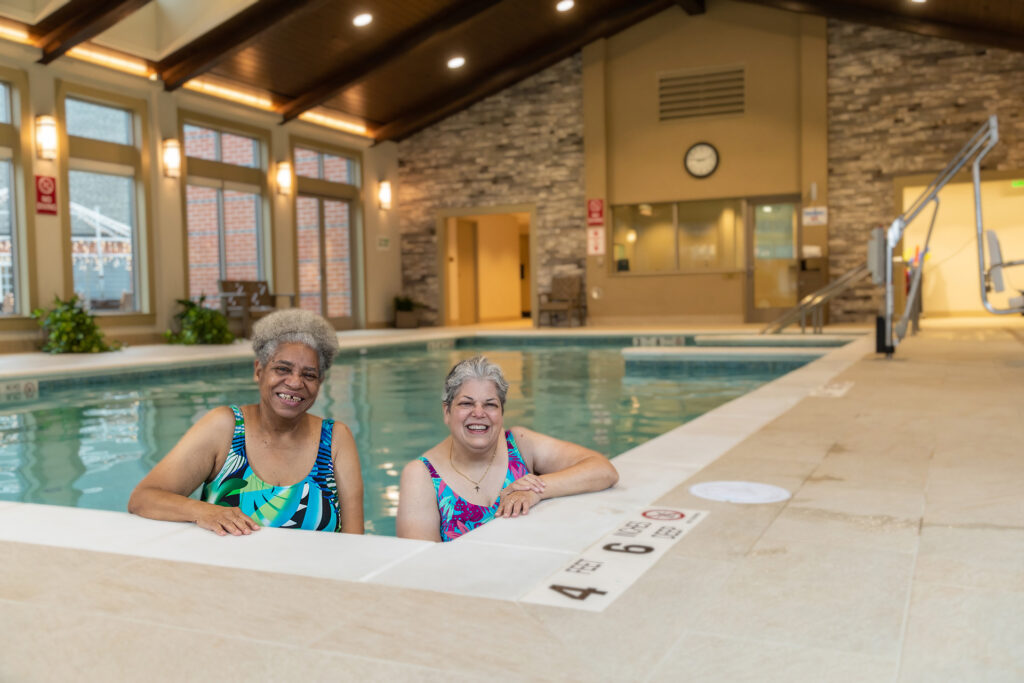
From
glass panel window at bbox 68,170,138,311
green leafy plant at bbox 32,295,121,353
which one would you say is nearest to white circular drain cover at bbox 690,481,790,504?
green leafy plant at bbox 32,295,121,353

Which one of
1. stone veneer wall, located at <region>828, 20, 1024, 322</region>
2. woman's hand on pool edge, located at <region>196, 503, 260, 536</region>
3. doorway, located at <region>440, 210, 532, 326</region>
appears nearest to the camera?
woman's hand on pool edge, located at <region>196, 503, 260, 536</region>

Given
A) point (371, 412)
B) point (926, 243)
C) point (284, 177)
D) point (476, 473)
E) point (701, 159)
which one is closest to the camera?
Answer: point (476, 473)

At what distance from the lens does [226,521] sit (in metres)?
1.99

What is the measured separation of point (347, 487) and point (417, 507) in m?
0.23

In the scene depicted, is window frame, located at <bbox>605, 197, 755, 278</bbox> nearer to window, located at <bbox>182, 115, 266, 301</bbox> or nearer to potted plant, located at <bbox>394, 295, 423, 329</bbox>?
potted plant, located at <bbox>394, 295, 423, 329</bbox>

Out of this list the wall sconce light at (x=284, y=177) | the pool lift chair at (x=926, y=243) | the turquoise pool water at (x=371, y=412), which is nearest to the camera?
the turquoise pool water at (x=371, y=412)

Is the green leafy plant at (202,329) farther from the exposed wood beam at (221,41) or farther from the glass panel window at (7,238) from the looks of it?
the exposed wood beam at (221,41)

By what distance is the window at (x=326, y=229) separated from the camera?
41.5 feet

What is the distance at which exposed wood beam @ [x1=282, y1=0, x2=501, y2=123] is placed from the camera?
10617 mm

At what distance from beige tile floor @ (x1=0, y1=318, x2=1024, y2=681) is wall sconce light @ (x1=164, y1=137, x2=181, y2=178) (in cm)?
899

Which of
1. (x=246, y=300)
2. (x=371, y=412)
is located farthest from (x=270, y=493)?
(x=246, y=300)

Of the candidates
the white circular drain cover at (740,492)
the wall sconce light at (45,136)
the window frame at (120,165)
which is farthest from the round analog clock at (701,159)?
the white circular drain cover at (740,492)

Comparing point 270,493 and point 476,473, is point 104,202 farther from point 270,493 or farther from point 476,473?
point 476,473

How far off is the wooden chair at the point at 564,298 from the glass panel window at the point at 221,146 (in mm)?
4519
